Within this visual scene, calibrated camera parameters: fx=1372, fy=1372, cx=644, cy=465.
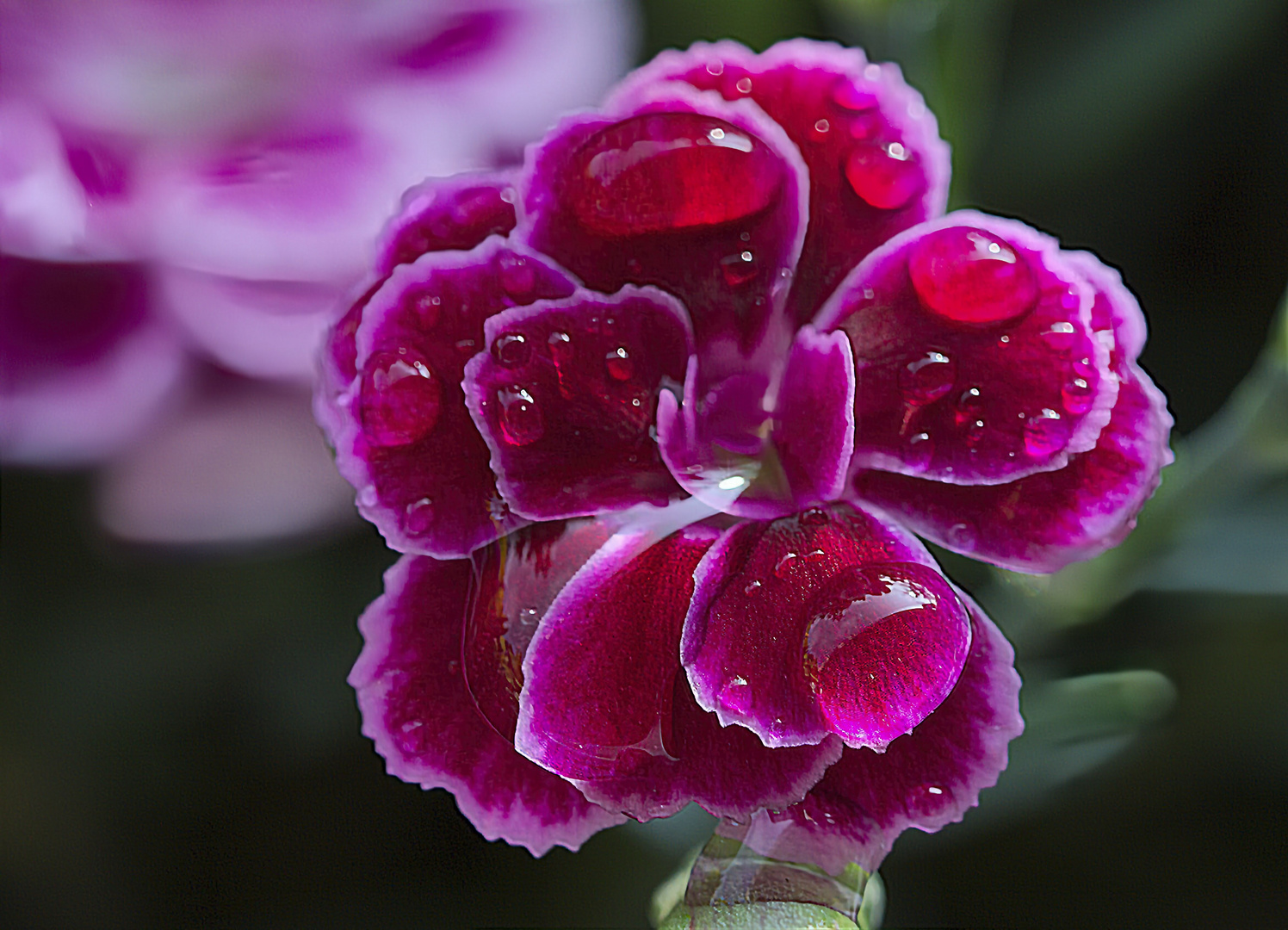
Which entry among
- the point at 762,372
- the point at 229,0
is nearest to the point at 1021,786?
the point at 762,372

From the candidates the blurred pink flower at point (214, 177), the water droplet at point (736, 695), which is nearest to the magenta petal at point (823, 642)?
the water droplet at point (736, 695)

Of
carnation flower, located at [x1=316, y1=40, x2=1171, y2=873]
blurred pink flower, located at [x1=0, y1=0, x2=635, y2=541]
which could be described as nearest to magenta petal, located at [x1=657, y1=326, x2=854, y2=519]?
carnation flower, located at [x1=316, y1=40, x2=1171, y2=873]

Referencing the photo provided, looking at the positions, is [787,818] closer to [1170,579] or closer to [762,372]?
[762,372]

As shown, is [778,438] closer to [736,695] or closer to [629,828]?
[736,695]

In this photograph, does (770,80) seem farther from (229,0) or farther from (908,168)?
(229,0)

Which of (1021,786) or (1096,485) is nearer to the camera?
(1096,485)

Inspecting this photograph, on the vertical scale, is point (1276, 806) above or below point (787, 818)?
below

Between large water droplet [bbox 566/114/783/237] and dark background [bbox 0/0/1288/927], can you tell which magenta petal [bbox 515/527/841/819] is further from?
dark background [bbox 0/0/1288/927]

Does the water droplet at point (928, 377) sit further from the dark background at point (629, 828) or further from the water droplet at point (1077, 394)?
the dark background at point (629, 828)
